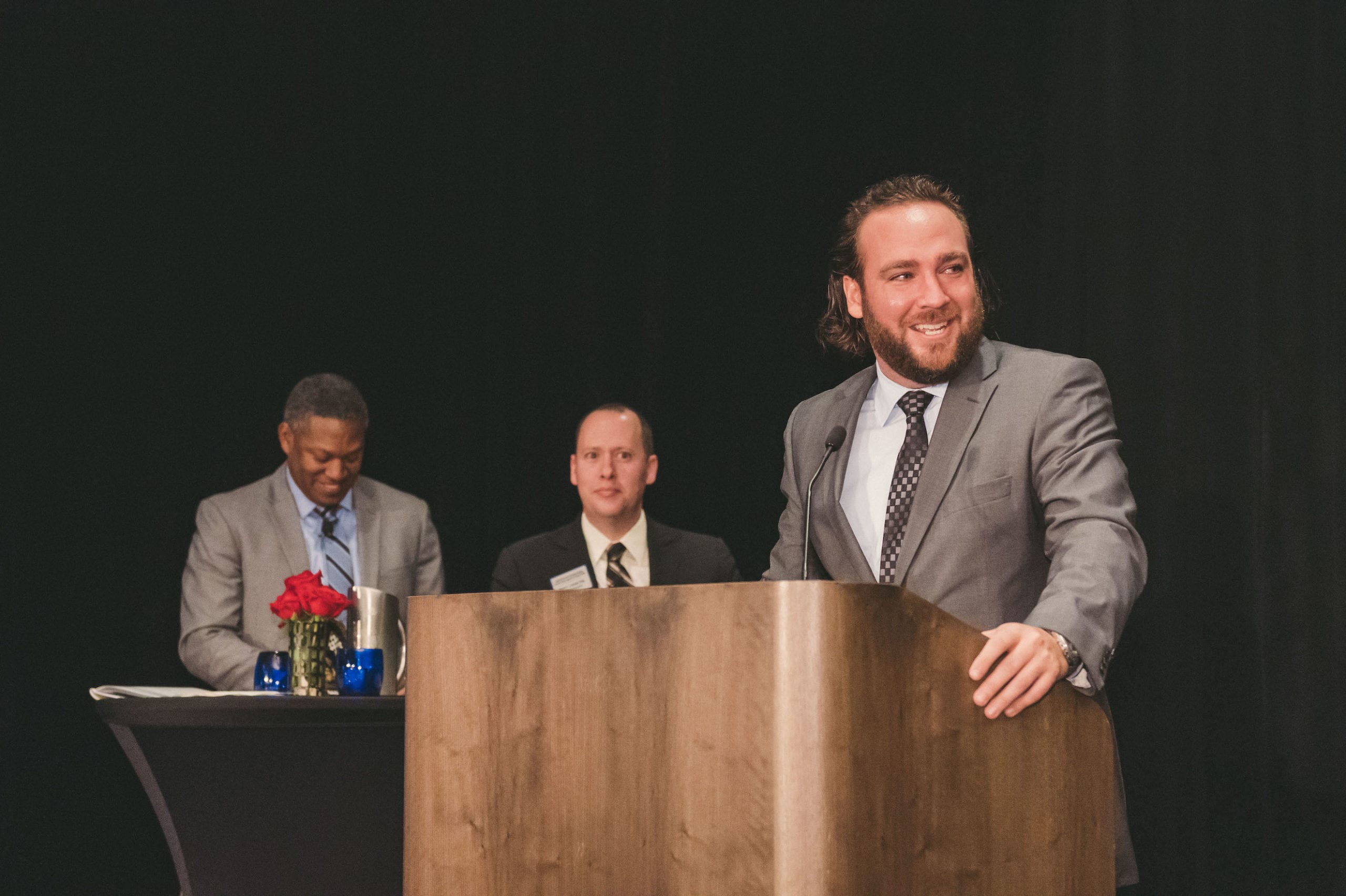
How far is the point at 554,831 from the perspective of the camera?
144 centimetres

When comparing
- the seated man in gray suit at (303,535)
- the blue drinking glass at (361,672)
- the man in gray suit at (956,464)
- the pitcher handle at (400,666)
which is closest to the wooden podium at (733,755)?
the man in gray suit at (956,464)

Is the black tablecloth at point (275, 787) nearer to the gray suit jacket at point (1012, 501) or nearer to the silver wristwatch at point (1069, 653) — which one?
the gray suit jacket at point (1012, 501)

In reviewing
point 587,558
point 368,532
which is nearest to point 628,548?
point 587,558

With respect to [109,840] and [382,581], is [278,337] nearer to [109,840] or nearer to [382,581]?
[382,581]

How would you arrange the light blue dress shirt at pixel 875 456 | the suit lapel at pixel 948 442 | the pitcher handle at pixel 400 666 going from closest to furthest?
the suit lapel at pixel 948 442, the light blue dress shirt at pixel 875 456, the pitcher handle at pixel 400 666

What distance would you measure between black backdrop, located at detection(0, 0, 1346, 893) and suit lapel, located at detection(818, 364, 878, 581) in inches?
A: 56.2

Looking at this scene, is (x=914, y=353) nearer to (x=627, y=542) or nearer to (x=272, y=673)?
(x=272, y=673)

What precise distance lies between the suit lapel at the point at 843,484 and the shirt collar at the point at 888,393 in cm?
3

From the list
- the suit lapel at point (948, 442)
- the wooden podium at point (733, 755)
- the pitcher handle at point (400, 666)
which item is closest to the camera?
the wooden podium at point (733, 755)

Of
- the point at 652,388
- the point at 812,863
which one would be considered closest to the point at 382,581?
the point at 652,388

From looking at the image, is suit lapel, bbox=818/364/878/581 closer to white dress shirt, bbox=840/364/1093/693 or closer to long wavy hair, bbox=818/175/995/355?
white dress shirt, bbox=840/364/1093/693

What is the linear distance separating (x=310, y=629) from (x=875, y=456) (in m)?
1.42

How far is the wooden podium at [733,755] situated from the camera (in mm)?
1294

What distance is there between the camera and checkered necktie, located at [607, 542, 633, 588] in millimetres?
3887
